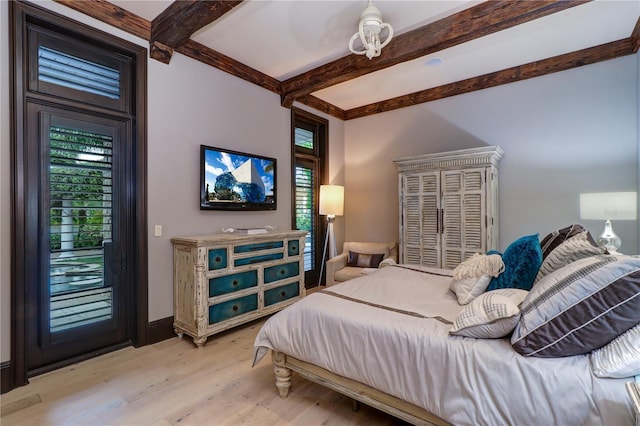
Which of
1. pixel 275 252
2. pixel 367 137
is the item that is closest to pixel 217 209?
pixel 275 252

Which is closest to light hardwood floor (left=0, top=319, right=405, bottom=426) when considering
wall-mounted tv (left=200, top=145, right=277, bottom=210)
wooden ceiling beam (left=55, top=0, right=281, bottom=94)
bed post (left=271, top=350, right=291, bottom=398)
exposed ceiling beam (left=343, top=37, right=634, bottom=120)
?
bed post (left=271, top=350, right=291, bottom=398)

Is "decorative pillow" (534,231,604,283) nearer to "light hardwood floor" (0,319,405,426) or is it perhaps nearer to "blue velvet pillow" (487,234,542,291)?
"blue velvet pillow" (487,234,542,291)

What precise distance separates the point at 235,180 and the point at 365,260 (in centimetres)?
207

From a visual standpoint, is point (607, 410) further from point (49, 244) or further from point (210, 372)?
point (49, 244)

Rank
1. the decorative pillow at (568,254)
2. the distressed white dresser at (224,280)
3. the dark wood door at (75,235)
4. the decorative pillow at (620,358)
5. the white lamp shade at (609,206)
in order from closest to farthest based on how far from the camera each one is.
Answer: the decorative pillow at (620,358)
the decorative pillow at (568,254)
the dark wood door at (75,235)
the distressed white dresser at (224,280)
the white lamp shade at (609,206)

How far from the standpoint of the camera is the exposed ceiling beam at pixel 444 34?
7.81ft

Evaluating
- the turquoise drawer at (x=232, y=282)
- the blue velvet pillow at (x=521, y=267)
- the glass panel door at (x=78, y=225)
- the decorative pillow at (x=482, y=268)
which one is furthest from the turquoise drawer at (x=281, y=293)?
the blue velvet pillow at (x=521, y=267)

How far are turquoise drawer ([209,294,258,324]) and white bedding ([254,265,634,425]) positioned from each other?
0.98m

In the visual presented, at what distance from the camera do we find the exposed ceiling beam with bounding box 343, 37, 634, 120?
3189 millimetres

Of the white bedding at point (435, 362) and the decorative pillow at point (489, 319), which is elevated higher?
the decorative pillow at point (489, 319)

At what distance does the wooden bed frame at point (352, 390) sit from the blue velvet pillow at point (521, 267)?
2.98ft

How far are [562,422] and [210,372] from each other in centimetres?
216

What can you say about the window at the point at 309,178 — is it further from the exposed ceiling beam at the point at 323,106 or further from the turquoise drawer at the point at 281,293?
the turquoise drawer at the point at 281,293

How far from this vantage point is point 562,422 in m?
1.13
